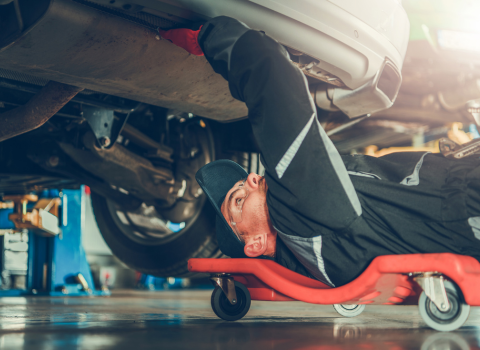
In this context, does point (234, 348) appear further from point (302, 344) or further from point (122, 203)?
point (122, 203)

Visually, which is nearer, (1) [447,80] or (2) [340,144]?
(2) [340,144]

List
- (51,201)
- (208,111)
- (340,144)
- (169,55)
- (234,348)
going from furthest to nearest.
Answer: (340,144)
(51,201)
(208,111)
(169,55)
(234,348)

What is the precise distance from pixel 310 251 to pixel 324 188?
184 mm

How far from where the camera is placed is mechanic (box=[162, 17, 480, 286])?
955 millimetres

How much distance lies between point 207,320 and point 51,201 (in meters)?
1.88

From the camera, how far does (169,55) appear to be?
1258 millimetres

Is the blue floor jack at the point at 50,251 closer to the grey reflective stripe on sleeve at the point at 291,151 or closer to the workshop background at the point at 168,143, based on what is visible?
the workshop background at the point at 168,143

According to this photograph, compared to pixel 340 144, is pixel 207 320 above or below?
below

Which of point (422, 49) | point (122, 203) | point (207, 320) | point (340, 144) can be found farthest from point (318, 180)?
point (422, 49)

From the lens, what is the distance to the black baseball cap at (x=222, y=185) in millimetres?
1427

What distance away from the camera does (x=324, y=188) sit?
95 cm

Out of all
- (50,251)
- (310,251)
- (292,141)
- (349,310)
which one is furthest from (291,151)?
(50,251)

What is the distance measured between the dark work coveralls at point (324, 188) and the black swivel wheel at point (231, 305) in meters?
0.37

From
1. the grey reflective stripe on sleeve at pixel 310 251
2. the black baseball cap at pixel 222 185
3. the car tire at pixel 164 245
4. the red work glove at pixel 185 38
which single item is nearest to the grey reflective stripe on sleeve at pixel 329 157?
the grey reflective stripe on sleeve at pixel 310 251
